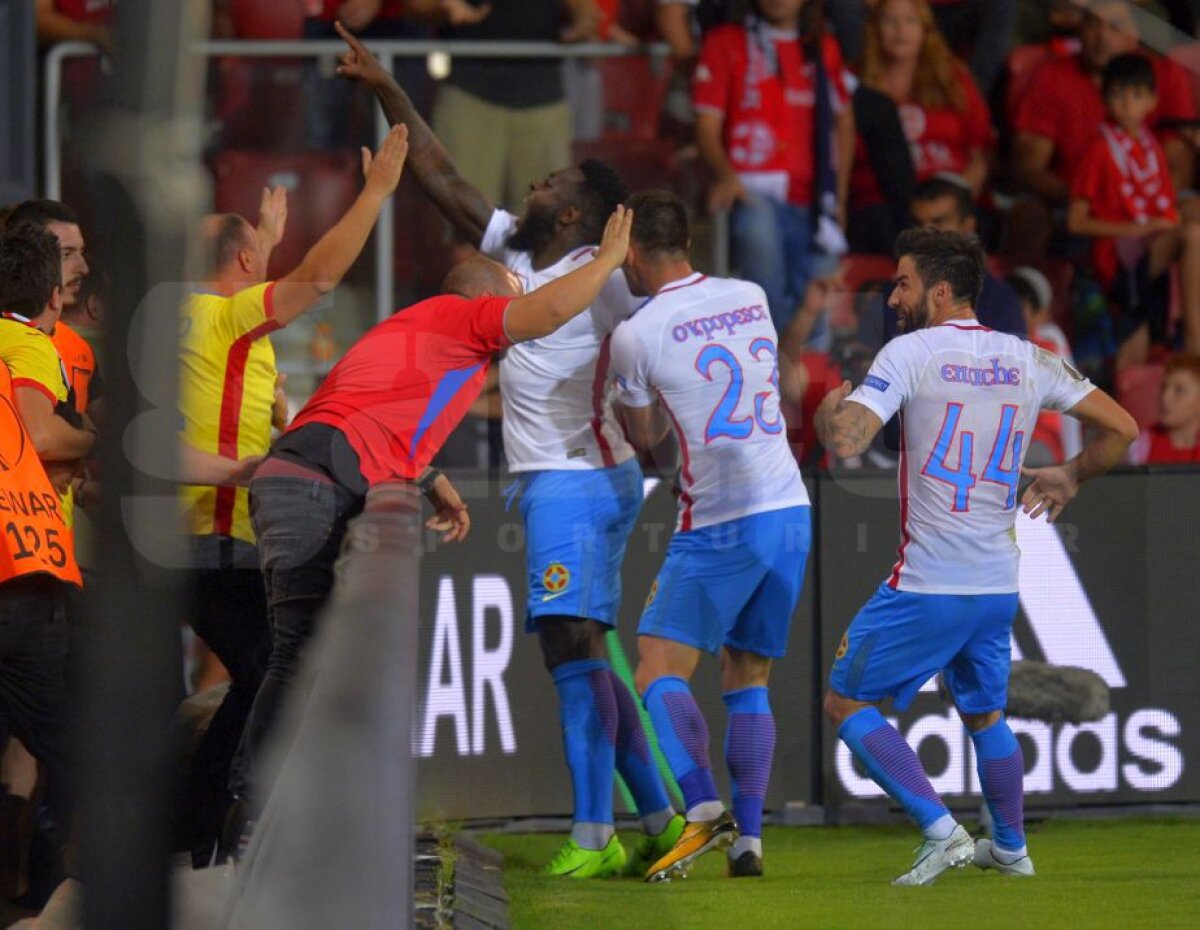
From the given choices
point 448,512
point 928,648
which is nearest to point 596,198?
point 448,512

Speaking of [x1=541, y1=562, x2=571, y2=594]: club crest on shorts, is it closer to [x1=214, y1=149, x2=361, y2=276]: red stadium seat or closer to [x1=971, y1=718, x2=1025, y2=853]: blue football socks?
[x1=971, y1=718, x2=1025, y2=853]: blue football socks

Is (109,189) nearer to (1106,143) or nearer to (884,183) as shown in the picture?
(884,183)

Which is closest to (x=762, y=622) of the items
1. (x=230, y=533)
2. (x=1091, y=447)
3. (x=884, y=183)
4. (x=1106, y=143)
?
(x=1091, y=447)

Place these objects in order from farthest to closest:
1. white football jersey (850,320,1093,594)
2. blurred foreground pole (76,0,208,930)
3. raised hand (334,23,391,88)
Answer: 1. raised hand (334,23,391,88)
2. white football jersey (850,320,1093,594)
3. blurred foreground pole (76,0,208,930)

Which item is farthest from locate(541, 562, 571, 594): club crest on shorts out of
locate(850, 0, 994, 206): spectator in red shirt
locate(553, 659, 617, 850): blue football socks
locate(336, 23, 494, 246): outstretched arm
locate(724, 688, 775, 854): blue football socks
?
locate(850, 0, 994, 206): spectator in red shirt

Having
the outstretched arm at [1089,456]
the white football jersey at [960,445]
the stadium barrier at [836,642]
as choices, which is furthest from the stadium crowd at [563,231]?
the outstretched arm at [1089,456]

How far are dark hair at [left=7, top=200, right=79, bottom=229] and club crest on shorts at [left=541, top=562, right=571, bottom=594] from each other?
6.33ft

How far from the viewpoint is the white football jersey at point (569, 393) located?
22.4ft

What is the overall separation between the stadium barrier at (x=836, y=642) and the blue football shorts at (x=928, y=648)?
1513 millimetres

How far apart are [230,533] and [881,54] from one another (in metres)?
4.93

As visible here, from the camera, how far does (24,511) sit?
5.49 m

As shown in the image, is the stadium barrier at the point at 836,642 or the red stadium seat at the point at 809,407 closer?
the stadium barrier at the point at 836,642

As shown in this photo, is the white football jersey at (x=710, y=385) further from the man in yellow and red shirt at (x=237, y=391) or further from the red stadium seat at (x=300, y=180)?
the red stadium seat at (x=300, y=180)

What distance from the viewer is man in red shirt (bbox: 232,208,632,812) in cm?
563
